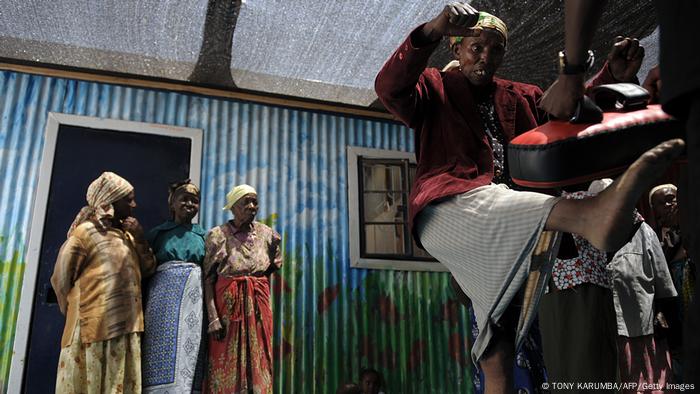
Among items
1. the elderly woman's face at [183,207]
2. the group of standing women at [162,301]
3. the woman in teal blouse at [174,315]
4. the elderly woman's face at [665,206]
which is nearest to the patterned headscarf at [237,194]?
the group of standing women at [162,301]

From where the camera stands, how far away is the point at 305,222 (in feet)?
21.1

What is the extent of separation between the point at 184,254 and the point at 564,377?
3.36 meters

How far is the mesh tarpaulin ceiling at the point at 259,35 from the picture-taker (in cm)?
497

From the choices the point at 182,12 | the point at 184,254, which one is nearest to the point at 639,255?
the point at 184,254

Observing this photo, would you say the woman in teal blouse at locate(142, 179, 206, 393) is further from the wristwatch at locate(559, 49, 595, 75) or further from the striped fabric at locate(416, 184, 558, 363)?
the wristwatch at locate(559, 49, 595, 75)

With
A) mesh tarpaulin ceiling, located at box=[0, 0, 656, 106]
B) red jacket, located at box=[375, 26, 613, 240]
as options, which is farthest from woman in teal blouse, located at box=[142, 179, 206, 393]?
red jacket, located at box=[375, 26, 613, 240]

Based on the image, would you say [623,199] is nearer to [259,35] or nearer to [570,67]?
[570,67]

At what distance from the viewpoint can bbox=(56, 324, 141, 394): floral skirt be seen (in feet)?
13.9

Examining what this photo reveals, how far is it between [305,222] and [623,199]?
16.4 feet

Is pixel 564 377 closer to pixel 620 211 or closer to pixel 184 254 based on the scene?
pixel 620 211

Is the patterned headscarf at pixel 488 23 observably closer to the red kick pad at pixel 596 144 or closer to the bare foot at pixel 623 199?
the red kick pad at pixel 596 144

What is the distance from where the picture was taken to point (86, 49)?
569cm

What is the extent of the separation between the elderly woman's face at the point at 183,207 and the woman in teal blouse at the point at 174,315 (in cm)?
10

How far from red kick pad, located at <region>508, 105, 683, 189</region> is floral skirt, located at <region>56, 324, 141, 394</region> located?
354 cm
